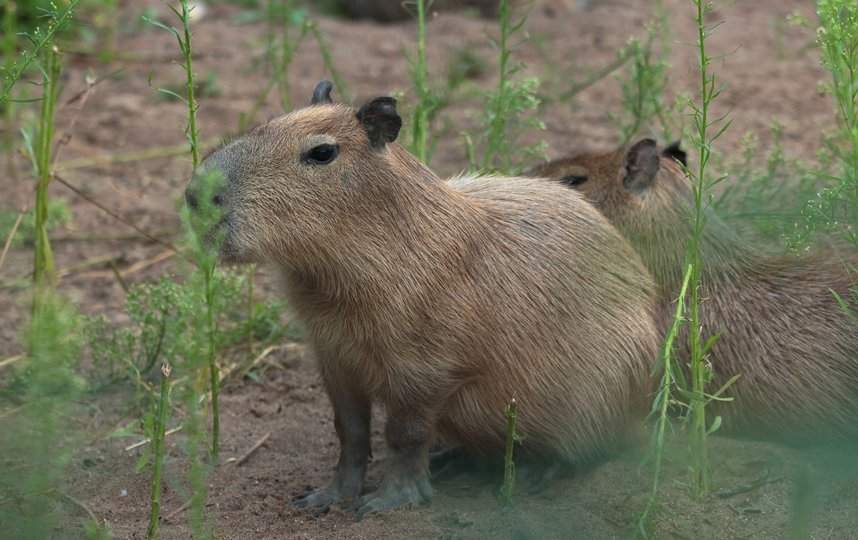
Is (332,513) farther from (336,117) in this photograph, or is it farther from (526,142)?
(526,142)

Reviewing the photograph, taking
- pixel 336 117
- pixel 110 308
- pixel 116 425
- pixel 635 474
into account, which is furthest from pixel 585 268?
pixel 110 308

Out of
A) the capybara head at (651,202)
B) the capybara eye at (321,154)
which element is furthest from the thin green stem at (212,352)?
the capybara head at (651,202)

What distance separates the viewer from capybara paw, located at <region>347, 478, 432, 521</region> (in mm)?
3760

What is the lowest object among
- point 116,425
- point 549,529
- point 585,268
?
point 549,529

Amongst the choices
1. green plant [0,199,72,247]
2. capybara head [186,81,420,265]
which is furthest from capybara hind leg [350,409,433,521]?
green plant [0,199,72,247]

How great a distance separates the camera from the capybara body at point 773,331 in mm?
4062

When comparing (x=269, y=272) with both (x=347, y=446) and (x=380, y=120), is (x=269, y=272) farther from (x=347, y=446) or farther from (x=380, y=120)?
(x=380, y=120)

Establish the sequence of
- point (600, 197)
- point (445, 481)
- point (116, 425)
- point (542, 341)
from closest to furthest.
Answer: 1. point (542, 341)
2. point (445, 481)
3. point (116, 425)
4. point (600, 197)

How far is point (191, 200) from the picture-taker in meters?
3.44

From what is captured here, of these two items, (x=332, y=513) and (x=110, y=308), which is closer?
(x=332, y=513)

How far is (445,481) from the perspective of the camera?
4.07m

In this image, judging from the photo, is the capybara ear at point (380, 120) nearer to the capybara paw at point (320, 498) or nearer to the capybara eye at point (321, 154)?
the capybara eye at point (321, 154)

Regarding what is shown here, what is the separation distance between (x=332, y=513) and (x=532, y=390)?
0.79 m

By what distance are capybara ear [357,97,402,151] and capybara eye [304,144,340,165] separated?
0.13 metres
